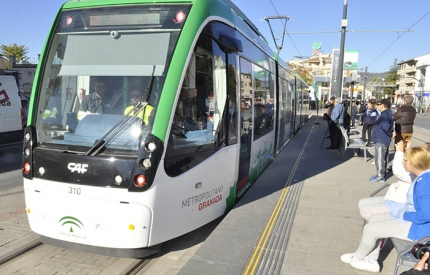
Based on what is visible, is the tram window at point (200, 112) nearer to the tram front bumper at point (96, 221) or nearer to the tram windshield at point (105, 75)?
the tram windshield at point (105, 75)

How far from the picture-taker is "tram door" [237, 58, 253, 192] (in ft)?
18.8

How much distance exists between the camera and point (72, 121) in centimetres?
417

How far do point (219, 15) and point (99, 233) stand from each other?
3000mm

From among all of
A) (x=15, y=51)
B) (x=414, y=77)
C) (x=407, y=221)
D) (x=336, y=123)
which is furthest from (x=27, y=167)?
(x=414, y=77)

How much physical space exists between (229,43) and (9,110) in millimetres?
10105

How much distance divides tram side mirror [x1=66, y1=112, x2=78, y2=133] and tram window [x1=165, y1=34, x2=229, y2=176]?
1152mm

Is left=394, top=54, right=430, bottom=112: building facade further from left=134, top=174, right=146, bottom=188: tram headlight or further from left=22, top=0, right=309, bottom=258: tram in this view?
left=134, top=174, right=146, bottom=188: tram headlight

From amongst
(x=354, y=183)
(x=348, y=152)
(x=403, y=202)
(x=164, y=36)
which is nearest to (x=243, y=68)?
(x=164, y=36)

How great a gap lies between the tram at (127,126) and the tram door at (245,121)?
2.95 feet

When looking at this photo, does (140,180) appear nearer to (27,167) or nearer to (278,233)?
(27,167)

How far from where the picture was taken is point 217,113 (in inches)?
187

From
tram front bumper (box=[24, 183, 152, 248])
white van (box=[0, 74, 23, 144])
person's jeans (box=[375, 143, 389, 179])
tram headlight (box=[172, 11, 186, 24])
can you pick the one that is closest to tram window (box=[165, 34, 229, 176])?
tram headlight (box=[172, 11, 186, 24])

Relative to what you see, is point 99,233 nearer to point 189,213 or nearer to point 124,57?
point 189,213

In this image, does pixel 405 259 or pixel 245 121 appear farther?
pixel 245 121
